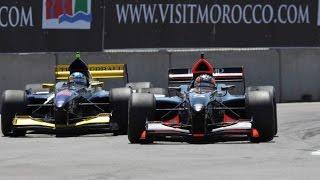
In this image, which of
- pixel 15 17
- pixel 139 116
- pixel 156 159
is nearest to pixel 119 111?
pixel 139 116

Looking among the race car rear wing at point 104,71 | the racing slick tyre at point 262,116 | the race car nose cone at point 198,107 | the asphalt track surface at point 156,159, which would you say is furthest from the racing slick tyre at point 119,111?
the racing slick tyre at point 262,116

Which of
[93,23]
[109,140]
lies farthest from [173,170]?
[93,23]

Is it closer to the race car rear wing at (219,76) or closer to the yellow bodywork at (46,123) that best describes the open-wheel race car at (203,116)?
the race car rear wing at (219,76)

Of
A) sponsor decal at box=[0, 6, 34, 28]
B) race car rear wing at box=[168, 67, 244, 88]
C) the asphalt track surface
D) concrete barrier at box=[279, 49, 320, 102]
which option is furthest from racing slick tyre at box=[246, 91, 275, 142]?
sponsor decal at box=[0, 6, 34, 28]

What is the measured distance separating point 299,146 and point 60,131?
4461 mm

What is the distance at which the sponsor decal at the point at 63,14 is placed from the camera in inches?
845

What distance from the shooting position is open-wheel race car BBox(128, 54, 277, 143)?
1329 cm

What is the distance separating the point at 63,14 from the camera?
21.5m

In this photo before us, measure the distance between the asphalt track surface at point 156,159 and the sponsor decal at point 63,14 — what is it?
271 inches

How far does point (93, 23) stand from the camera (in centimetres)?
2181

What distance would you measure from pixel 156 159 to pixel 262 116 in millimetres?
2712

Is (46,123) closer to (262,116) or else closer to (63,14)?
(262,116)

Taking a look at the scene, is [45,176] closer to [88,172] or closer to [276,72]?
[88,172]

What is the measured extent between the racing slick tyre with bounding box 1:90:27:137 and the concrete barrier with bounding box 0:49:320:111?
589 cm
